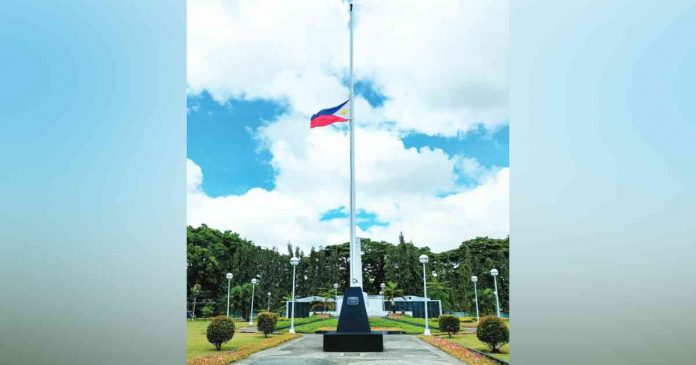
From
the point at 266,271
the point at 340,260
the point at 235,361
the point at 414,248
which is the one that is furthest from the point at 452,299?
the point at 235,361

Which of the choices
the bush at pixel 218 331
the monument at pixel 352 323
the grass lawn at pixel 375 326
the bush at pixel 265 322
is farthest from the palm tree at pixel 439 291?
the bush at pixel 218 331

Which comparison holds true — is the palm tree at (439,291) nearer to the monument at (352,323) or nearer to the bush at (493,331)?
the monument at (352,323)

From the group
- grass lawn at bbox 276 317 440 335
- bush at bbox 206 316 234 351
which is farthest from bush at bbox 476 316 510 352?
grass lawn at bbox 276 317 440 335

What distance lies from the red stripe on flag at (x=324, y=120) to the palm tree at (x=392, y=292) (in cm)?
2237

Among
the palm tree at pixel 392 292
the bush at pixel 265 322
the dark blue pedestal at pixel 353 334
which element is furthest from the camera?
the palm tree at pixel 392 292

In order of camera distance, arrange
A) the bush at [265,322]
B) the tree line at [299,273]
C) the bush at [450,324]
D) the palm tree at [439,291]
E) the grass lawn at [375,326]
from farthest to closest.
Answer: the palm tree at [439,291] → the tree line at [299,273] → the grass lawn at [375,326] → the bush at [450,324] → the bush at [265,322]

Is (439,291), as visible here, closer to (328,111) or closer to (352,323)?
(352,323)

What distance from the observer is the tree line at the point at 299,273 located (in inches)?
1204

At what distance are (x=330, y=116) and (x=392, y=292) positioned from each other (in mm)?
23538

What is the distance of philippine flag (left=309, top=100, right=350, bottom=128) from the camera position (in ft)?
39.4

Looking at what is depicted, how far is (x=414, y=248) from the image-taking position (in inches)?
1463

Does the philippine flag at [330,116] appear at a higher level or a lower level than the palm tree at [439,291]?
higher

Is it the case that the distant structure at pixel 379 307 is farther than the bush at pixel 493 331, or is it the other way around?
the distant structure at pixel 379 307

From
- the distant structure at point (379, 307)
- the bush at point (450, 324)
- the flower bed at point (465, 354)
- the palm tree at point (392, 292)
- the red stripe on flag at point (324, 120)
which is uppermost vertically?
the red stripe on flag at point (324, 120)
